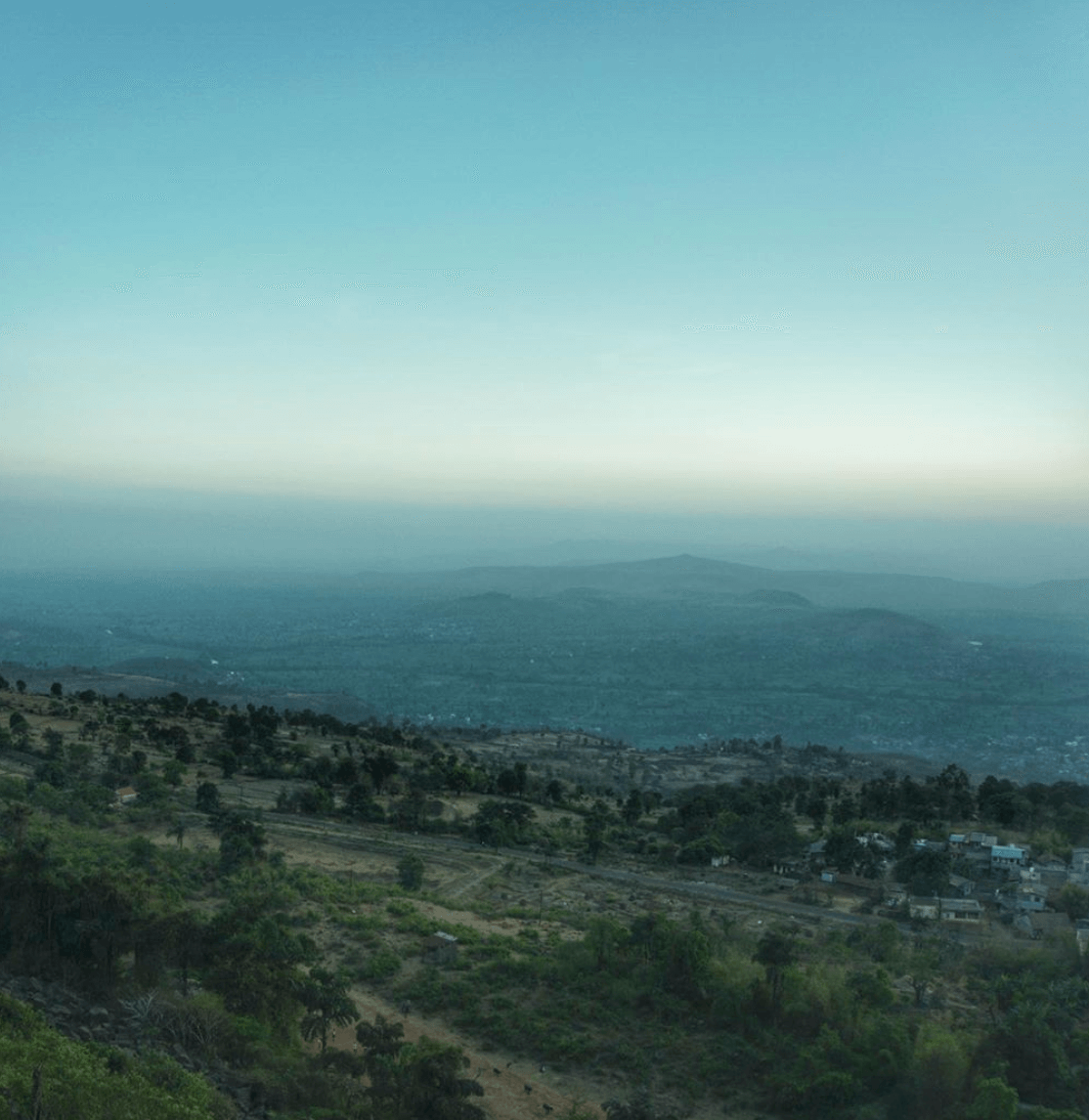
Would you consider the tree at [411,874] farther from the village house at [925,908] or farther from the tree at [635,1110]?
the village house at [925,908]

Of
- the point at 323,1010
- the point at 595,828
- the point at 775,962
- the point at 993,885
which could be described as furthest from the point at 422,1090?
the point at 595,828

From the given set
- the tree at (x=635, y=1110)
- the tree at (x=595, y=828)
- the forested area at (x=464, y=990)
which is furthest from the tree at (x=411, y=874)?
the tree at (x=635, y=1110)

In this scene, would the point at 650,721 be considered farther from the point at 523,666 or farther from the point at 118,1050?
the point at 118,1050

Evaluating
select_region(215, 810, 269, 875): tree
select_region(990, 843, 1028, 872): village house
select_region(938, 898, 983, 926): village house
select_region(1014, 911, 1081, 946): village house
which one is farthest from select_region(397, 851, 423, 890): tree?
select_region(990, 843, 1028, 872): village house

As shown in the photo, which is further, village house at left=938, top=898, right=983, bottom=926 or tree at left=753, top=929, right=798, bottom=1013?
village house at left=938, top=898, right=983, bottom=926

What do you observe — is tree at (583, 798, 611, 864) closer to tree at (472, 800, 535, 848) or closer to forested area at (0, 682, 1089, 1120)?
forested area at (0, 682, 1089, 1120)

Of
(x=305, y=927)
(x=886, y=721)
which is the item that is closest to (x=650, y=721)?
(x=886, y=721)

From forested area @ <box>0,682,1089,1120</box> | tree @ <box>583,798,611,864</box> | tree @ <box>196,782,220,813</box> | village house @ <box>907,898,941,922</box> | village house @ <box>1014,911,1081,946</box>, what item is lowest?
tree @ <box>583,798,611,864</box>
